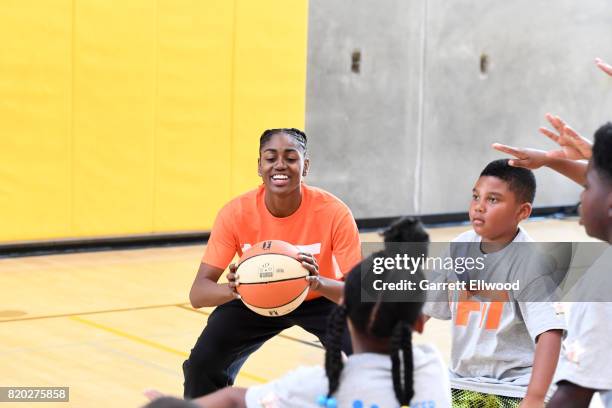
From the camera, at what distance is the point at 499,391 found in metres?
3.33

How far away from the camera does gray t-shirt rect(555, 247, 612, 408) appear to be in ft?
8.13

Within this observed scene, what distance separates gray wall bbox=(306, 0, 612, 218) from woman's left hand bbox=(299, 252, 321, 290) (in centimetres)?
586

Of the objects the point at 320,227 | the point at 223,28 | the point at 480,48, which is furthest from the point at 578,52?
the point at 320,227

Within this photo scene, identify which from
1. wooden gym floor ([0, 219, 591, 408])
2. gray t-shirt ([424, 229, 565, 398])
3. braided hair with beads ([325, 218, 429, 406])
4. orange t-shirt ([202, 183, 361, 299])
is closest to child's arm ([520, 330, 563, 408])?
gray t-shirt ([424, 229, 565, 398])

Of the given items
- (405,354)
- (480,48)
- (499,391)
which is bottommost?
(499,391)

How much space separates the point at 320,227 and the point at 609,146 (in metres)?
1.78

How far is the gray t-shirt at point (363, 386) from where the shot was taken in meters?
2.32

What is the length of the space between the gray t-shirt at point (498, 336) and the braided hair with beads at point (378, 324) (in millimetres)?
1055

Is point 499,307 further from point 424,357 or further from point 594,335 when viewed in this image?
point 424,357

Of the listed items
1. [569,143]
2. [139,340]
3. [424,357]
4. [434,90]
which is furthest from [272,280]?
[434,90]

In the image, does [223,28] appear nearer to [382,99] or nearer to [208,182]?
[208,182]

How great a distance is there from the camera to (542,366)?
3.10 meters

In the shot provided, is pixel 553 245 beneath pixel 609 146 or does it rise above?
beneath

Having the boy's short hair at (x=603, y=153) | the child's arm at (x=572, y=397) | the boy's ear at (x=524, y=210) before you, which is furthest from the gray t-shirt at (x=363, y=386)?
the boy's ear at (x=524, y=210)
